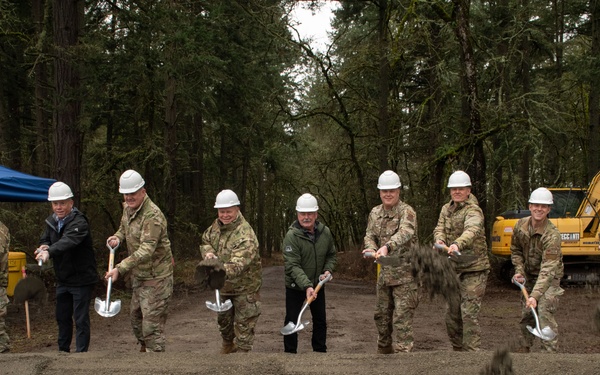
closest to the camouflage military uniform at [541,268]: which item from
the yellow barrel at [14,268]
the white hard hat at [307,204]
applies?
the white hard hat at [307,204]

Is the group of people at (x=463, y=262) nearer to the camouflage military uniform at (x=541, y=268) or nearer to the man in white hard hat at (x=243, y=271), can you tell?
the camouflage military uniform at (x=541, y=268)

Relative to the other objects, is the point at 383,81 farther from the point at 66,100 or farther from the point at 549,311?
the point at 549,311

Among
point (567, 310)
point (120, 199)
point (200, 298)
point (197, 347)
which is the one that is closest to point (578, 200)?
point (567, 310)

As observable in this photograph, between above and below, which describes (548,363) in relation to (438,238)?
below

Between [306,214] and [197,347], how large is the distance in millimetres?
3132

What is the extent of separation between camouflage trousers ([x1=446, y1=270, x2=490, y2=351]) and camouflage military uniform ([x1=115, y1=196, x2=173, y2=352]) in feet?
10.4

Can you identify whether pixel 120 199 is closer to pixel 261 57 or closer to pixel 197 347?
pixel 261 57

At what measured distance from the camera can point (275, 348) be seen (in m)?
8.77

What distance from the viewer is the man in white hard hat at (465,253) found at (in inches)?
266

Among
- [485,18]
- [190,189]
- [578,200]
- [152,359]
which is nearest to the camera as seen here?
Answer: [152,359]

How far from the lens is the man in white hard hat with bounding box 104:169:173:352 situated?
650cm

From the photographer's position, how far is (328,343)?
30.1 feet

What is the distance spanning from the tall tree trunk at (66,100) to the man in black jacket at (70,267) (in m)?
5.94

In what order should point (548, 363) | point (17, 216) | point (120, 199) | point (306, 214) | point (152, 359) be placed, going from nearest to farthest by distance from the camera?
point (548, 363), point (152, 359), point (306, 214), point (17, 216), point (120, 199)
